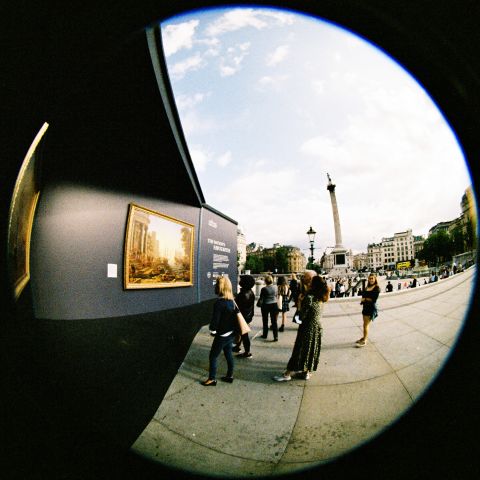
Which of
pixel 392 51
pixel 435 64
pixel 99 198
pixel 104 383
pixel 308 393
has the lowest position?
pixel 104 383

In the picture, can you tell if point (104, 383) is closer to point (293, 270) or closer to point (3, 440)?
point (3, 440)

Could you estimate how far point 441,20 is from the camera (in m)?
0.63

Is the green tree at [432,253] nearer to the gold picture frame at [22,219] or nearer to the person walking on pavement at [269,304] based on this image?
the person walking on pavement at [269,304]

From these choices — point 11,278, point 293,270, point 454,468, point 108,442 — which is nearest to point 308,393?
point 454,468

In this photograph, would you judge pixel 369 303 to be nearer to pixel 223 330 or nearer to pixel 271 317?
pixel 271 317

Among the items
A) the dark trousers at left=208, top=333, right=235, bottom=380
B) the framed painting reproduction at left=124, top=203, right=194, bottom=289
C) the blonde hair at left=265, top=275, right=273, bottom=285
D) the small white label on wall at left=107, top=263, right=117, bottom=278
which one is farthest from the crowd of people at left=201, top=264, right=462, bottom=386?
the small white label on wall at left=107, top=263, right=117, bottom=278

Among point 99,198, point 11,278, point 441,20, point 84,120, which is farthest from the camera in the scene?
point 99,198

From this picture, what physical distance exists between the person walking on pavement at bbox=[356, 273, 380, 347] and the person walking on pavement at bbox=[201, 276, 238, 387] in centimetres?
74

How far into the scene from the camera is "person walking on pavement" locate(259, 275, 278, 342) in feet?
4.37

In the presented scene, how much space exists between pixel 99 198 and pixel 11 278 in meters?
0.71

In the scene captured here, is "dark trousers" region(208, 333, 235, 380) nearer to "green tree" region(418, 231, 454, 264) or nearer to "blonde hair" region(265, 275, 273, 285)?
"blonde hair" region(265, 275, 273, 285)

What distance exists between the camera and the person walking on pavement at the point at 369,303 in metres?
1.09

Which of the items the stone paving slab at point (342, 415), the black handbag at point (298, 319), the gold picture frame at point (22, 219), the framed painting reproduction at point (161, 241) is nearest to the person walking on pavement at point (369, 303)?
the stone paving slab at point (342, 415)

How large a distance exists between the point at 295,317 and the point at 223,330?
0.46 m
